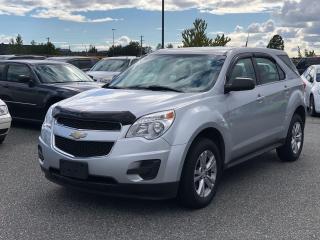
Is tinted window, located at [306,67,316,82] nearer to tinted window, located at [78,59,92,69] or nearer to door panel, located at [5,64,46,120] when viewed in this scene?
door panel, located at [5,64,46,120]

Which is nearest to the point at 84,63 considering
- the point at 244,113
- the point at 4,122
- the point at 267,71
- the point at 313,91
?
the point at 313,91

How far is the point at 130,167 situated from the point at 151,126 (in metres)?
0.44

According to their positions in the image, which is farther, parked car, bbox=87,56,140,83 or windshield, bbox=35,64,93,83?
parked car, bbox=87,56,140,83

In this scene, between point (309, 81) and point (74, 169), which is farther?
point (309, 81)

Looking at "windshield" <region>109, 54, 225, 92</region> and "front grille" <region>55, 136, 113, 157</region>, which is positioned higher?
"windshield" <region>109, 54, 225, 92</region>

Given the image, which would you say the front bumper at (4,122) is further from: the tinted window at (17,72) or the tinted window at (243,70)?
the tinted window at (243,70)

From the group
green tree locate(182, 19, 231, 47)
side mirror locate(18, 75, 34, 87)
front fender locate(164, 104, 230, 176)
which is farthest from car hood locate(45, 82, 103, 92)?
green tree locate(182, 19, 231, 47)

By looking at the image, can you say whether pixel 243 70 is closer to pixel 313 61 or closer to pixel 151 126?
pixel 151 126

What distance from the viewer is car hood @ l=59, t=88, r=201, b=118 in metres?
4.78

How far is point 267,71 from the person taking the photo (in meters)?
6.80

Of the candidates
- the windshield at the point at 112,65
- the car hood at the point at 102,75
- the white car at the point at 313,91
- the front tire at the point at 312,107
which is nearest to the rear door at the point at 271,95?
the white car at the point at 313,91

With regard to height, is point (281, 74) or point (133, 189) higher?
point (281, 74)

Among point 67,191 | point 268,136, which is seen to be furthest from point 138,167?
point 268,136

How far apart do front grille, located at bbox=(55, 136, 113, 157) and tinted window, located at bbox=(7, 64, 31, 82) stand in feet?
20.7
